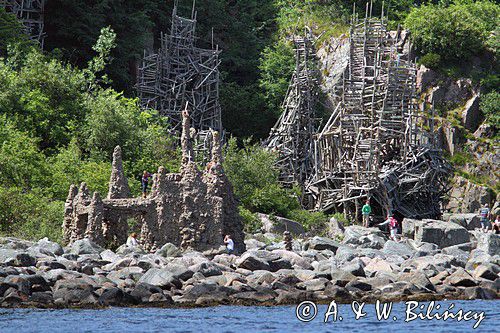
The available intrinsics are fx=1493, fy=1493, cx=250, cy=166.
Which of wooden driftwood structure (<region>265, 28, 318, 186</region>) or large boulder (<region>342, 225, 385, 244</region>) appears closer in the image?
large boulder (<region>342, 225, 385, 244</region>)

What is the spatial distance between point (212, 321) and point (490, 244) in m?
19.7

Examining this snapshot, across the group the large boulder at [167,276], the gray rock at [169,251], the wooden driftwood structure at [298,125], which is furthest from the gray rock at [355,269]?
the wooden driftwood structure at [298,125]

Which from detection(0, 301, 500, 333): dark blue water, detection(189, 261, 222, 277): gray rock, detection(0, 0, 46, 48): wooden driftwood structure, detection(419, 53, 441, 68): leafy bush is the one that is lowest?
detection(0, 301, 500, 333): dark blue water

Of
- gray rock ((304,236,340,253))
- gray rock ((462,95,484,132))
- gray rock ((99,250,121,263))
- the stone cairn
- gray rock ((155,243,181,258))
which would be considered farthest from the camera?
gray rock ((462,95,484,132))

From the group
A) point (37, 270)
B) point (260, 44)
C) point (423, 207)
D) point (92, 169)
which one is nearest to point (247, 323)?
point (37, 270)

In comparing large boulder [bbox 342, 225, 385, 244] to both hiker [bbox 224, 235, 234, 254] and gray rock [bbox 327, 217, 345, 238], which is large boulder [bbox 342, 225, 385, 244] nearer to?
gray rock [bbox 327, 217, 345, 238]

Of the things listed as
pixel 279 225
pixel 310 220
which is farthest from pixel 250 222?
pixel 310 220

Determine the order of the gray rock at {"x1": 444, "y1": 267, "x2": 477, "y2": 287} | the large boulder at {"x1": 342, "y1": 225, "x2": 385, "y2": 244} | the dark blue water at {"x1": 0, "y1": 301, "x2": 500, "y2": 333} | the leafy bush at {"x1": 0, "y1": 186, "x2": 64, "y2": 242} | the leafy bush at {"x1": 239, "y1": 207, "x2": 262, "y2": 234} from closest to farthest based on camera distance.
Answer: the dark blue water at {"x1": 0, "y1": 301, "x2": 500, "y2": 333}
the gray rock at {"x1": 444, "y1": 267, "x2": 477, "y2": 287}
the leafy bush at {"x1": 0, "y1": 186, "x2": 64, "y2": 242}
the large boulder at {"x1": 342, "y1": 225, "x2": 385, "y2": 244}
the leafy bush at {"x1": 239, "y1": 207, "x2": 262, "y2": 234}

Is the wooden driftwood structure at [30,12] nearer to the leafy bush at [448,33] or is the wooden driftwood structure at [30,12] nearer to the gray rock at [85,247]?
the leafy bush at [448,33]

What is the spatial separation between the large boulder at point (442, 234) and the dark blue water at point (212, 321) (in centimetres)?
1898

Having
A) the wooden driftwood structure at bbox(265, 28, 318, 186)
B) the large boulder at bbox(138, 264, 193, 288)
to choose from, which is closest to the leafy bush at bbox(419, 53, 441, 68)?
the wooden driftwood structure at bbox(265, 28, 318, 186)

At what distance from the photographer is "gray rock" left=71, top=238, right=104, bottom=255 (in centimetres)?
4797

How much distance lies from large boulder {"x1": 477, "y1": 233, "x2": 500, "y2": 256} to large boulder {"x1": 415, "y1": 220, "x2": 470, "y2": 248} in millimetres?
3083

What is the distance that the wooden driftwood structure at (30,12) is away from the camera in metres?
76.6
